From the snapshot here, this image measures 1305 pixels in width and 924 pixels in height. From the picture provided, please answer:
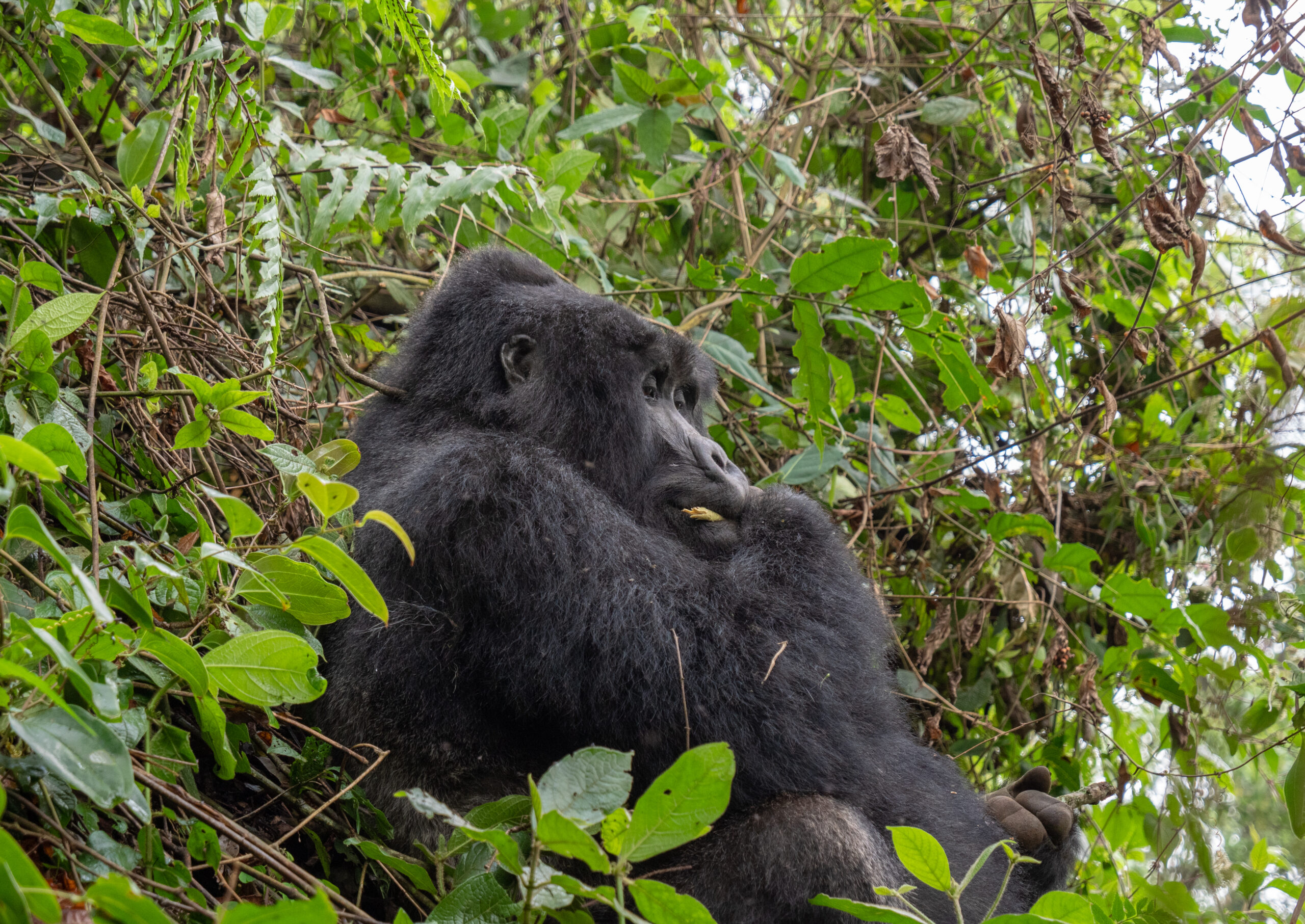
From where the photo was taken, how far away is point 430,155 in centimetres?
473

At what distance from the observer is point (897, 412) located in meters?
A: 3.76

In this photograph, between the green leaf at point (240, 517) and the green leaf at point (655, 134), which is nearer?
the green leaf at point (240, 517)

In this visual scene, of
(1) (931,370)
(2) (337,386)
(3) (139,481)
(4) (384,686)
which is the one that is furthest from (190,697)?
(1) (931,370)

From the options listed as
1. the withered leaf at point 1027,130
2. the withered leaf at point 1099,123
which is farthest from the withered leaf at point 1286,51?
the withered leaf at point 1027,130

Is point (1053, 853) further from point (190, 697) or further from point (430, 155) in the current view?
point (430, 155)

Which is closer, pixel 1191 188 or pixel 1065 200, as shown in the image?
pixel 1191 188

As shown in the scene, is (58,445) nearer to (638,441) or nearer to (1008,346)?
(638,441)

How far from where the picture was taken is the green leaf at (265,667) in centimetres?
179

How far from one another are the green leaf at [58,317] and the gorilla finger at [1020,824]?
2520mm

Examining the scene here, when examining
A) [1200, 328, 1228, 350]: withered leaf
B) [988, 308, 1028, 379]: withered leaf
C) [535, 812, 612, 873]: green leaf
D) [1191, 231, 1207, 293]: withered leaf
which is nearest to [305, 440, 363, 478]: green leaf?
[535, 812, 612, 873]: green leaf

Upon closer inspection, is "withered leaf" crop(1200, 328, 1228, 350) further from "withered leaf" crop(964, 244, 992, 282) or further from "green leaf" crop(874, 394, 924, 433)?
"withered leaf" crop(964, 244, 992, 282)

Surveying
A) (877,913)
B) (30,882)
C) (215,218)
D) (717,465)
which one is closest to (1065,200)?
(717,465)

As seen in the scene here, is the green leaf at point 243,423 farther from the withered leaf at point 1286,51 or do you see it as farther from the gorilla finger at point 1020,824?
the withered leaf at point 1286,51

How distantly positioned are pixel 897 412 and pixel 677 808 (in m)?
2.44
